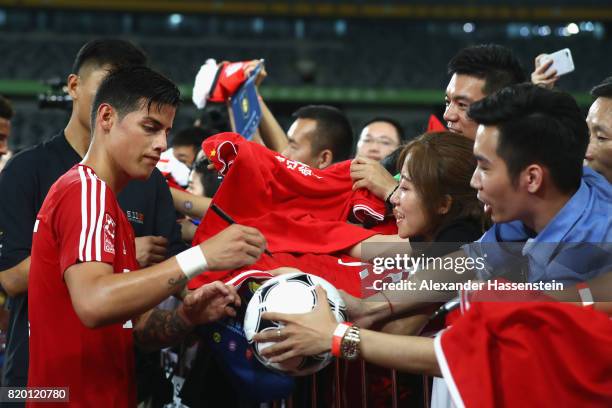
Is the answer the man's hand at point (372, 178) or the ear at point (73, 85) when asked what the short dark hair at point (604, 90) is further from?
the ear at point (73, 85)

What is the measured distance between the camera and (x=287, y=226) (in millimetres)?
2742

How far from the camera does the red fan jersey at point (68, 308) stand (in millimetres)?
2201

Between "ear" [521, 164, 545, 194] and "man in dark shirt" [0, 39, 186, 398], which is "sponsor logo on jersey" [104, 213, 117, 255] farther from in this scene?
"ear" [521, 164, 545, 194]

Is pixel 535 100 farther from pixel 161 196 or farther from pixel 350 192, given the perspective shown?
pixel 161 196

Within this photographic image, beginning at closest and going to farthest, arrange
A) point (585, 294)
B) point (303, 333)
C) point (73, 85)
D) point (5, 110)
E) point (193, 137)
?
point (585, 294) < point (303, 333) < point (73, 85) < point (5, 110) < point (193, 137)

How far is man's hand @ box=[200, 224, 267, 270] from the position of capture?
6.97ft

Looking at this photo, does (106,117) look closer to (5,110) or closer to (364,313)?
(364,313)

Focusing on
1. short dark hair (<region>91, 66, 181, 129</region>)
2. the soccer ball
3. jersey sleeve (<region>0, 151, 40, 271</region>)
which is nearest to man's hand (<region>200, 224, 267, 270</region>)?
the soccer ball

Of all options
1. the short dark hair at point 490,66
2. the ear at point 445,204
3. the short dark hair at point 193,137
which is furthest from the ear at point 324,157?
the ear at point 445,204

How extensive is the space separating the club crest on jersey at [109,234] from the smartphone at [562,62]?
7.43 feet

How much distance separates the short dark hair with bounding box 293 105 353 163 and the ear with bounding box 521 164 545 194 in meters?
2.25

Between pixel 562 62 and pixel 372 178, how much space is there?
1.25 meters

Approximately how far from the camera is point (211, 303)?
2.40 metres

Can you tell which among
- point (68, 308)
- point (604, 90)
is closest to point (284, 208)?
point (68, 308)
